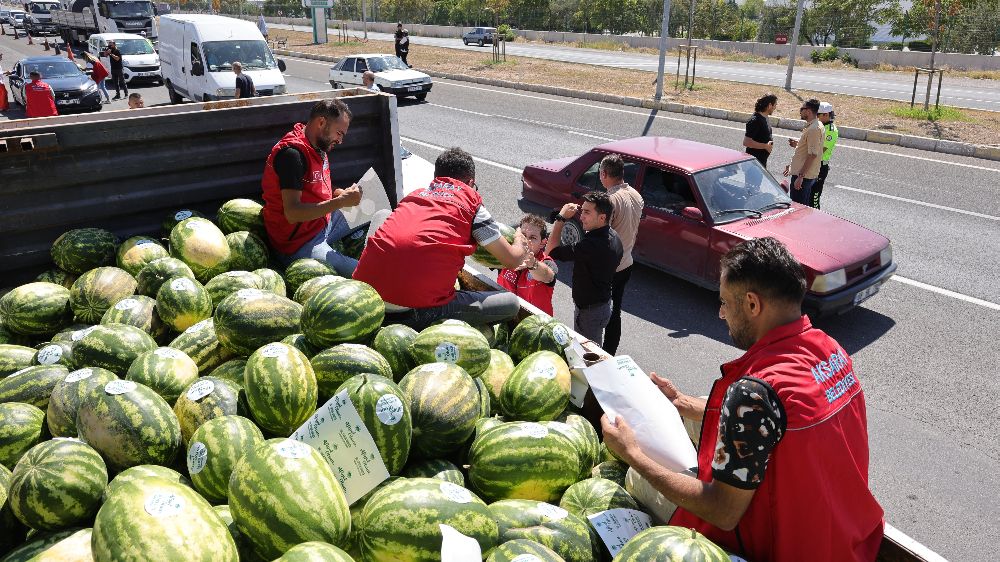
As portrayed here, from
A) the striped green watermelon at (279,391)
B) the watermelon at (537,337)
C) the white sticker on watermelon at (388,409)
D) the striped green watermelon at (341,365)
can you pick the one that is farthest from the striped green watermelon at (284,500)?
the watermelon at (537,337)

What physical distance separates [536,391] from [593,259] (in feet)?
8.92

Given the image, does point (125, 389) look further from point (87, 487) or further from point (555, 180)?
point (555, 180)

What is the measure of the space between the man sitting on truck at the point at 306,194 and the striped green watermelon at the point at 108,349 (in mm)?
1562

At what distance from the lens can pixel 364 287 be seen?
3766mm

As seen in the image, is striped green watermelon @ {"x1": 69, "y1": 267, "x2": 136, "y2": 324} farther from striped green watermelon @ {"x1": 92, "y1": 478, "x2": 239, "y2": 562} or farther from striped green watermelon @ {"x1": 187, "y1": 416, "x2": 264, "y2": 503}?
striped green watermelon @ {"x1": 92, "y1": 478, "x2": 239, "y2": 562}

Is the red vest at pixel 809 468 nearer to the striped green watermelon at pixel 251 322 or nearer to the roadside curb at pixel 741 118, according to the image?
the striped green watermelon at pixel 251 322

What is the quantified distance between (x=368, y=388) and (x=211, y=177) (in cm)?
332

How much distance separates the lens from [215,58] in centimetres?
2088

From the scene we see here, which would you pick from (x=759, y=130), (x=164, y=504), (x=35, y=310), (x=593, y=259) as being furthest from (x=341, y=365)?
(x=759, y=130)

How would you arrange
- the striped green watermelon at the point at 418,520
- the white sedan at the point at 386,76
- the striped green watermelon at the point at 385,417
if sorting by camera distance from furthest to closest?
the white sedan at the point at 386,76
the striped green watermelon at the point at 385,417
the striped green watermelon at the point at 418,520

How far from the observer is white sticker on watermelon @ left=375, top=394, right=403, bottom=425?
9.12ft

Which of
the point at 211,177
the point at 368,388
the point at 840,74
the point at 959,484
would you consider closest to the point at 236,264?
the point at 211,177

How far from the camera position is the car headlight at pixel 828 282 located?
7465 millimetres

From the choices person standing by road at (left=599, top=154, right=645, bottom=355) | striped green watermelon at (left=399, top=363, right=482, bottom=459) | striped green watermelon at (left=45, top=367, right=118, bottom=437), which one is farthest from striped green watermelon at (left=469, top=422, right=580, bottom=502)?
person standing by road at (left=599, top=154, right=645, bottom=355)
